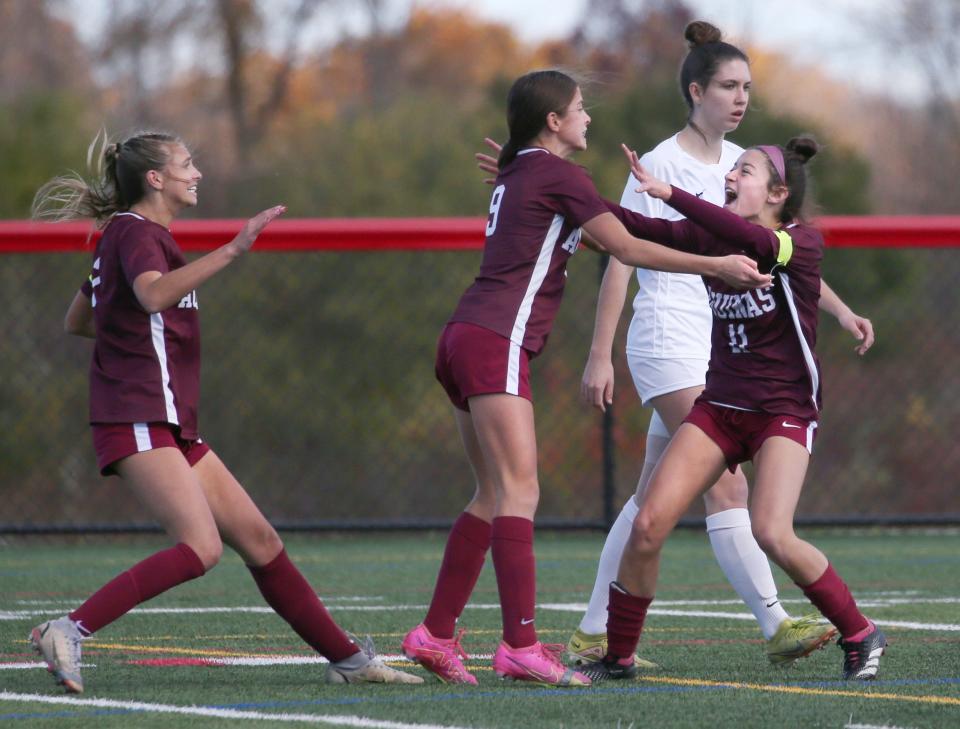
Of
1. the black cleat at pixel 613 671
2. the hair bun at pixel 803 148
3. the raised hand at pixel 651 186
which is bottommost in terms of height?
the black cleat at pixel 613 671

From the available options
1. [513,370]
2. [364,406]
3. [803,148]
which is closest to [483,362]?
[513,370]

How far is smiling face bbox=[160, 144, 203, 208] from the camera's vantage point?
16.4 feet

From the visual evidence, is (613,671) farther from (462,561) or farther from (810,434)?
(810,434)

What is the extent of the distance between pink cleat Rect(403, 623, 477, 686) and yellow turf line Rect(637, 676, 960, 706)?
525 mm

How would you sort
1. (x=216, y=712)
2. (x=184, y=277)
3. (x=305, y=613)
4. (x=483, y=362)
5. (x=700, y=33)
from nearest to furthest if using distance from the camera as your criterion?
(x=216, y=712) → (x=184, y=277) → (x=483, y=362) → (x=305, y=613) → (x=700, y=33)

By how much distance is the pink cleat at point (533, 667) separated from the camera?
475 cm

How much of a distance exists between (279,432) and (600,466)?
2271mm

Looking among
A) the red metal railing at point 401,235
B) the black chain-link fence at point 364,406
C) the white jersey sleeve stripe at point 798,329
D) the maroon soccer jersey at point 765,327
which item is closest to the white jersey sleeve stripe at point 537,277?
the maroon soccer jersey at point 765,327

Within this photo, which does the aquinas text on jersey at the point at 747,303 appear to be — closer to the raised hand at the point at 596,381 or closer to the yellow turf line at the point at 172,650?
the raised hand at the point at 596,381

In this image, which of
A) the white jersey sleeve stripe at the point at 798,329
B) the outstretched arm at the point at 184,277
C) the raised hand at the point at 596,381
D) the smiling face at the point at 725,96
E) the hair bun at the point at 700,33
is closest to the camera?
the outstretched arm at the point at 184,277

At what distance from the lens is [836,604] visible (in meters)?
4.96

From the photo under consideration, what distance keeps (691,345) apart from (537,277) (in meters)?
0.92

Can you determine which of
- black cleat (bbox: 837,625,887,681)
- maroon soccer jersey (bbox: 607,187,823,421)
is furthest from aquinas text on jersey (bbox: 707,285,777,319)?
black cleat (bbox: 837,625,887,681)

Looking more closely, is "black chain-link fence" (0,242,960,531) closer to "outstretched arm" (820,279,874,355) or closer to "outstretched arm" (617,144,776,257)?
Answer: "outstretched arm" (820,279,874,355)
